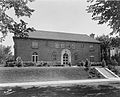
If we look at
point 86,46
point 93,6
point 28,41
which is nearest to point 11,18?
point 93,6

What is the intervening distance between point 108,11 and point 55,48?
28082 mm

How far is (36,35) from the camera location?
3812cm

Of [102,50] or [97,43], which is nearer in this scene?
[97,43]

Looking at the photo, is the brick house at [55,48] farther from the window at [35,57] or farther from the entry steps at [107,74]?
the entry steps at [107,74]

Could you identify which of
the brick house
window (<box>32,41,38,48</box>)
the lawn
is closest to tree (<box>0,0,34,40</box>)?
the lawn

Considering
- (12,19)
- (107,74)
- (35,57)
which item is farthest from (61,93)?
(35,57)

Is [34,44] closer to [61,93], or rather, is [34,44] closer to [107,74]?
[107,74]

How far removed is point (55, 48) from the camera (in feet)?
127

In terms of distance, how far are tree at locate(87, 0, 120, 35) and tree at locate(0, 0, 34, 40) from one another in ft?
14.4

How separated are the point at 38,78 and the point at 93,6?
14.3 metres

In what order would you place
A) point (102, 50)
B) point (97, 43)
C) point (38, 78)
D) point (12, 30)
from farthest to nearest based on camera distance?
point (102, 50) < point (97, 43) < point (38, 78) < point (12, 30)

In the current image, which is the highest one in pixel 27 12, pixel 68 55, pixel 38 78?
pixel 27 12

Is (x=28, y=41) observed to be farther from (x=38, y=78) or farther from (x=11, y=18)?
(x=11, y=18)

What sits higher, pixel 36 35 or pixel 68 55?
pixel 36 35
